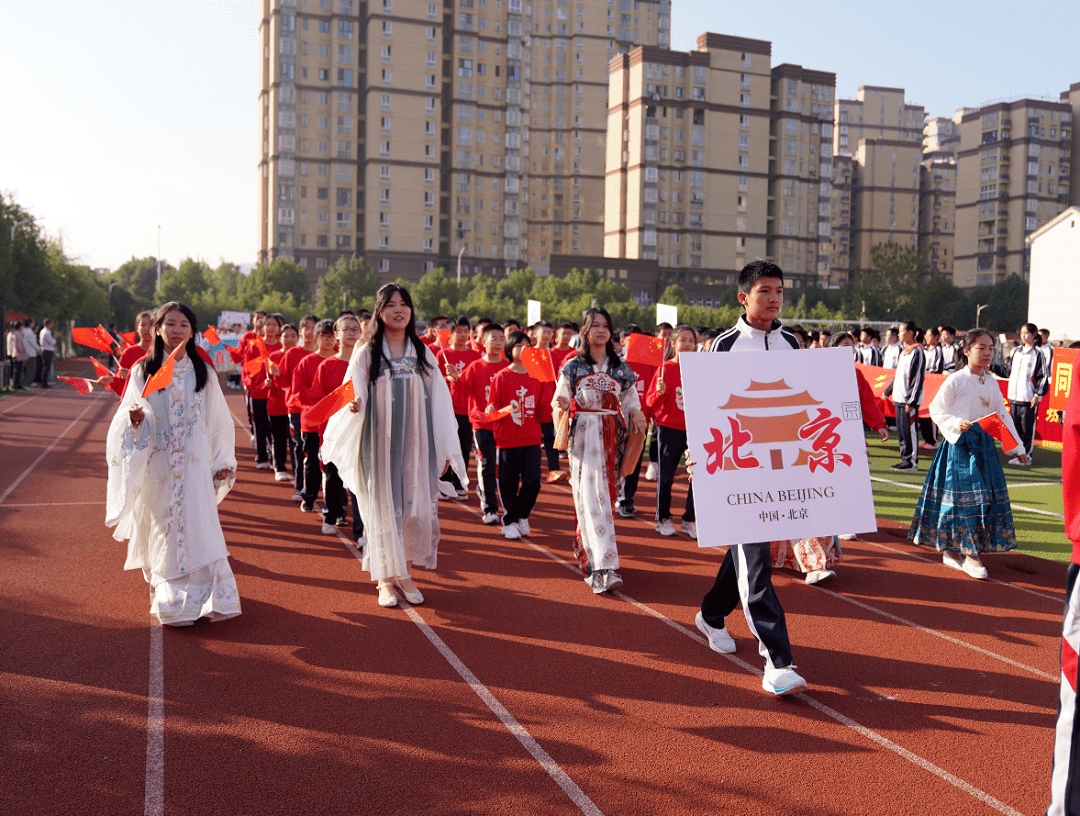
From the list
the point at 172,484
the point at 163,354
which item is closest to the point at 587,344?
the point at 163,354

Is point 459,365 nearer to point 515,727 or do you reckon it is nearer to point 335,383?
point 335,383

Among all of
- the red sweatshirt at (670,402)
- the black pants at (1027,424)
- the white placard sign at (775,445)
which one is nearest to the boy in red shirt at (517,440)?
the red sweatshirt at (670,402)

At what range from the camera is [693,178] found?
89.7m

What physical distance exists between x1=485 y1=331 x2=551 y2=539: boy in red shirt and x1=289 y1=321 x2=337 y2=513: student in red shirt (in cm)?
188

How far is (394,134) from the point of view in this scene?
270 ft

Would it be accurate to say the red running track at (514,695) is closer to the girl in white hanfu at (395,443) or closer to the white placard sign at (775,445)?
the girl in white hanfu at (395,443)

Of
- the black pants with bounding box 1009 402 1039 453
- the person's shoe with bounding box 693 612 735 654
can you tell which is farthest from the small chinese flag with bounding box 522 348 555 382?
the black pants with bounding box 1009 402 1039 453

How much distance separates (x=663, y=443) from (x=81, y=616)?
17.9 ft

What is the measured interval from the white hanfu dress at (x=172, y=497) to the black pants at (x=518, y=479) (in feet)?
10.7

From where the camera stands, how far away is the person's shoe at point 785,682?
15.5 ft

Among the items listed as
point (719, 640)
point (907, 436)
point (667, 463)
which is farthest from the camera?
point (907, 436)

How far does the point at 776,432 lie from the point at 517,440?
4.13 meters

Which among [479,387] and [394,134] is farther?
[394,134]

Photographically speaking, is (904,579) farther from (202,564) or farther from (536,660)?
(202,564)
